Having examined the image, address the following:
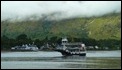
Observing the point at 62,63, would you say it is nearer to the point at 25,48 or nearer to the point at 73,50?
the point at 73,50

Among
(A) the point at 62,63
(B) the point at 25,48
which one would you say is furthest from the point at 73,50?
(B) the point at 25,48

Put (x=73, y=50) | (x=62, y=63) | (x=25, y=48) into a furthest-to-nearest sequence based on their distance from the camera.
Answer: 1. (x=25, y=48)
2. (x=73, y=50)
3. (x=62, y=63)

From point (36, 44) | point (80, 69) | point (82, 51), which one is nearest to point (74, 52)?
point (82, 51)

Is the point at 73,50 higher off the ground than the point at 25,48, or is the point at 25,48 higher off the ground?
the point at 25,48

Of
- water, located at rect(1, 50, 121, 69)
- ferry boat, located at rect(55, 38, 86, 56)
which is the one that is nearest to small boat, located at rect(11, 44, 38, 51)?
ferry boat, located at rect(55, 38, 86, 56)

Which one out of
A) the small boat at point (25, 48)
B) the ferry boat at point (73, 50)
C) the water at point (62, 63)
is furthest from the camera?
the small boat at point (25, 48)

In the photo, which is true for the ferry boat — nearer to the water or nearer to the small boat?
the water

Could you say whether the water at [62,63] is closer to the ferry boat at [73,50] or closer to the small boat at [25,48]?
the ferry boat at [73,50]

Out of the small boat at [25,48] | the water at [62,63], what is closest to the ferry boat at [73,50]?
the water at [62,63]

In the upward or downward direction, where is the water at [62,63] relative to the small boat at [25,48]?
downward

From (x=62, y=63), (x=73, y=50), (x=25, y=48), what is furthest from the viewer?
(x=25, y=48)

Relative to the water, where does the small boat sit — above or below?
above

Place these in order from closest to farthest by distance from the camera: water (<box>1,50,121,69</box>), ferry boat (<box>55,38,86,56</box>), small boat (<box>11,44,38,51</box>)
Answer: water (<box>1,50,121,69</box>), ferry boat (<box>55,38,86,56</box>), small boat (<box>11,44,38,51</box>)

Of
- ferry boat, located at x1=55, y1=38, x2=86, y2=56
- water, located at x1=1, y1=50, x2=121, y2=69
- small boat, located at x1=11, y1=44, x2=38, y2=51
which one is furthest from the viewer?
small boat, located at x1=11, y1=44, x2=38, y2=51
